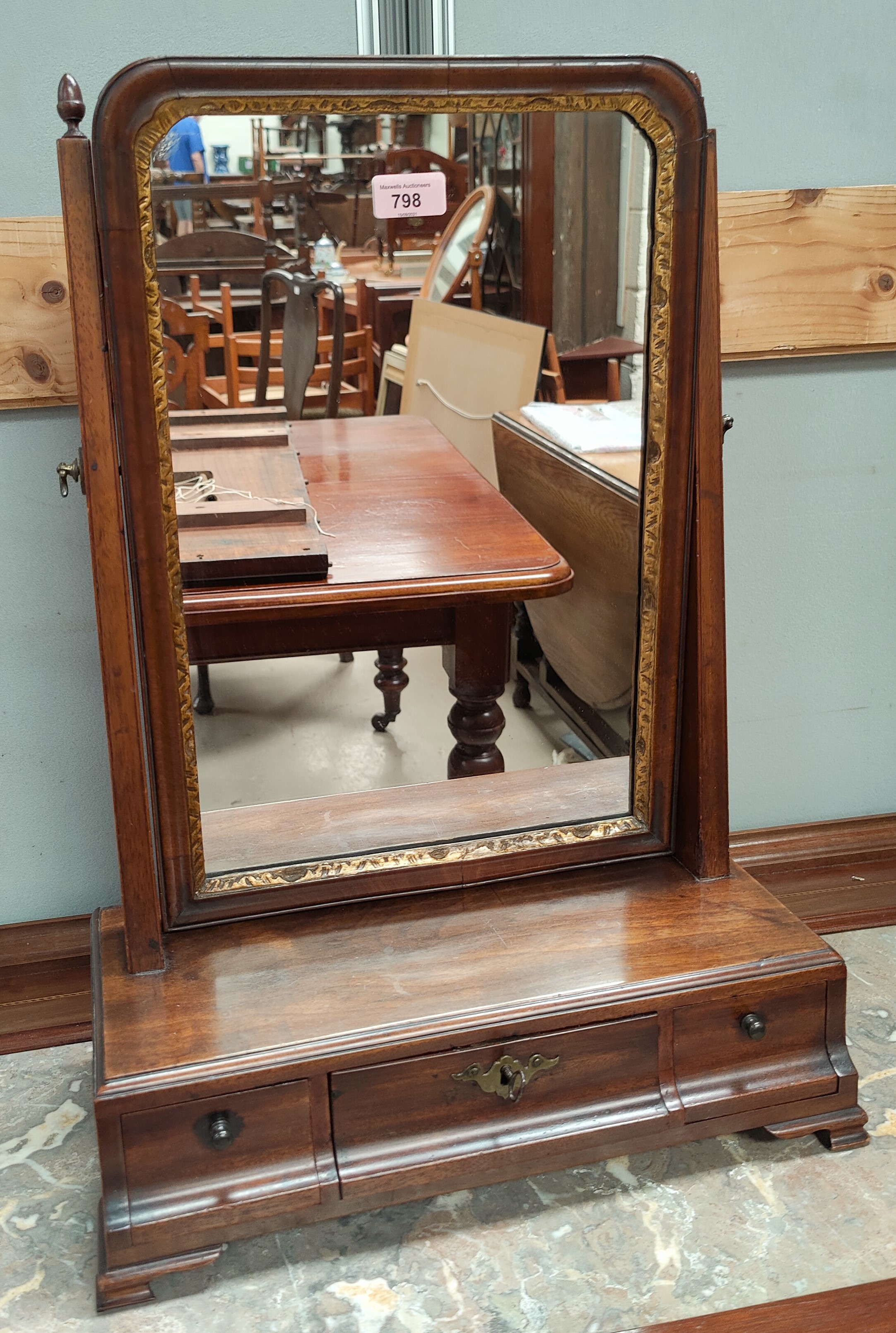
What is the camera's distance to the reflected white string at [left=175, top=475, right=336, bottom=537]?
56.2 inches

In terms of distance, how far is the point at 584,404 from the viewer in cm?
152

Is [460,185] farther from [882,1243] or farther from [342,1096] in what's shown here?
[882,1243]

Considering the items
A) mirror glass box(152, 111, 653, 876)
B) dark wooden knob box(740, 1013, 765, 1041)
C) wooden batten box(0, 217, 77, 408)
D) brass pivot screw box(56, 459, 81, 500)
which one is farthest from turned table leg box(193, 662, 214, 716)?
dark wooden knob box(740, 1013, 765, 1041)

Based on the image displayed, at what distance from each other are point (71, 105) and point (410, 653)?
72 centimetres

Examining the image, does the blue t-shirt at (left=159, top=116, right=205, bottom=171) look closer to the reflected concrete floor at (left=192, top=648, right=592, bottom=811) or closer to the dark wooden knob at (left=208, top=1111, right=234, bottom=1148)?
the reflected concrete floor at (left=192, top=648, right=592, bottom=811)

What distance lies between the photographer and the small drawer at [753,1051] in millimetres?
1492

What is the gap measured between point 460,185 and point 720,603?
60cm

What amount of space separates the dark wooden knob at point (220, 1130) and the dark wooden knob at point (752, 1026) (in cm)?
62

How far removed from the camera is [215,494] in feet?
4.79

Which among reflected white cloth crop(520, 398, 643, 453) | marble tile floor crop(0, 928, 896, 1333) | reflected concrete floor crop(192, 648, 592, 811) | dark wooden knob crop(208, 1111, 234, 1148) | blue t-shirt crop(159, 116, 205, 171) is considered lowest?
marble tile floor crop(0, 928, 896, 1333)

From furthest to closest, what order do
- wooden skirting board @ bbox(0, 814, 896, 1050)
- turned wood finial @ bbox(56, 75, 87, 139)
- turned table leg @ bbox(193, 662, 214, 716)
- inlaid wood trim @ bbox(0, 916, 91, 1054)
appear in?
wooden skirting board @ bbox(0, 814, 896, 1050), inlaid wood trim @ bbox(0, 916, 91, 1054), turned table leg @ bbox(193, 662, 214, 716), turned wood finial @ bbox(56, 75, 87, 139)

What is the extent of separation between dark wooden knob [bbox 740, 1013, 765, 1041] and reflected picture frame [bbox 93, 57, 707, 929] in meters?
0.27

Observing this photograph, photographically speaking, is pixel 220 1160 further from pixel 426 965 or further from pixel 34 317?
pixel 34 317

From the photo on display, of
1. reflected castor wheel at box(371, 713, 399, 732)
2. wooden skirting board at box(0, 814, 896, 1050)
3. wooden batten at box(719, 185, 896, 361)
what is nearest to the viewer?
reflected castor wheel at box(371, 713, 399, 732)
